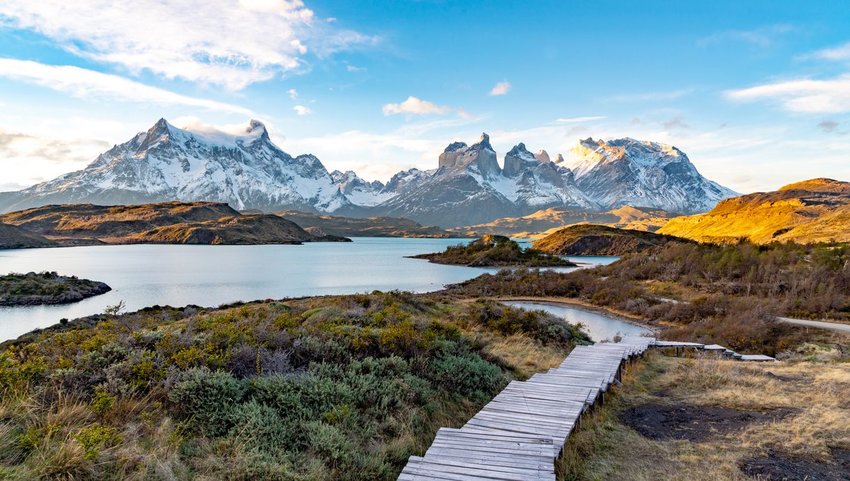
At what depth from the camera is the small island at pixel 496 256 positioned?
366ft

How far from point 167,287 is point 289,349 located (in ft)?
215

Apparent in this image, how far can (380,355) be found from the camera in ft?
40.4

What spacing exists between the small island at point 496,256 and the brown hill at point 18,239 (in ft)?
447

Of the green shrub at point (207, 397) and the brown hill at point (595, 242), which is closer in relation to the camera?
the green shrub at point (207, 397)

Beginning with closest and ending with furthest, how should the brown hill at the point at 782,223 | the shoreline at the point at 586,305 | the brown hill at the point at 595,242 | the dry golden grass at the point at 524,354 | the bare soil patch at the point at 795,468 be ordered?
the bare soil patch at the point at 795,468, the dry golden grass at the point at 524,354, the shoreline at the point at 586,305, the brown hill at the point at 782,223, the brown hill at the point at 595,242

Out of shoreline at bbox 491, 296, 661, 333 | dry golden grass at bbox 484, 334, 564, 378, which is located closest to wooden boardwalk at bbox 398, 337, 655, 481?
dry golden grass at bbox 484, 334, 564, 378

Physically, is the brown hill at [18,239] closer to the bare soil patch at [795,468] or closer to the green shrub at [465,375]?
the green shrub at [465,375]

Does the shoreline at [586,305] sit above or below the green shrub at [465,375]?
below

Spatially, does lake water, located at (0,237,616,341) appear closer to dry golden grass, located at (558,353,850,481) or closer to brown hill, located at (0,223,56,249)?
dry golden grass, located at (558,353,850,481)

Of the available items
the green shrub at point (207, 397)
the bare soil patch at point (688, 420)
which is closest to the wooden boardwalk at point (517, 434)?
the bare soil patch at point (688, 420)

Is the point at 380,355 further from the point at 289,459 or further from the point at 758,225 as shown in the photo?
the point at 758,225

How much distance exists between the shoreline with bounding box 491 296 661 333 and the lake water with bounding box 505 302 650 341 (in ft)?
2.00

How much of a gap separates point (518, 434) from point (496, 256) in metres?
110

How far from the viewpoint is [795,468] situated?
780 cm
